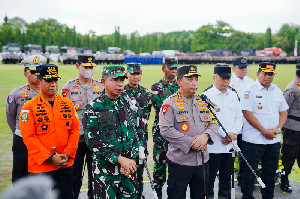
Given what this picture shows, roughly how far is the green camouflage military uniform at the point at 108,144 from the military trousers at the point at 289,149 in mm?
3344

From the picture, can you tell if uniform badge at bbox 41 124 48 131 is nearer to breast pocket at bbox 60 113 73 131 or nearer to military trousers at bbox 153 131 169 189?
breast pocket at bbox 60 113 73 131

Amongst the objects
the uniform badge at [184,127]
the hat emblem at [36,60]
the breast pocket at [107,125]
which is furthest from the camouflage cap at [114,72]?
the hat emblem at [36,60]

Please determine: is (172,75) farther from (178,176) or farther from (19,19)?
(19,19)

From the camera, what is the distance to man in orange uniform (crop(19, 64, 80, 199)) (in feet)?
10.8

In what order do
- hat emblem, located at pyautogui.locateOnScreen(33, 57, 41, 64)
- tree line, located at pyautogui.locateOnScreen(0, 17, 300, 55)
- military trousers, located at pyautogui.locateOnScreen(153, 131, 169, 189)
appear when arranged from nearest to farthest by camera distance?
hat emblem, located at pyautogui.locateOnScreen(33, 57, 41, 64) < military trousers, located at pyautogui.locateOnScreen(153, 131, 169, 189) < tree line, located at pyautogui.locateOnScreen(0, 17, 300, 55)

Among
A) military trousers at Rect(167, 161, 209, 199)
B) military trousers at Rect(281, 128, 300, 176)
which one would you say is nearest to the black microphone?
military trousers at Rect(167, 161, 209, 199)

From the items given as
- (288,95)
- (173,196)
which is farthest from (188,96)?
(288,95)

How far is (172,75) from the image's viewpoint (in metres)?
5.03

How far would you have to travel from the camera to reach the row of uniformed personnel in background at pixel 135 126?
3.08m

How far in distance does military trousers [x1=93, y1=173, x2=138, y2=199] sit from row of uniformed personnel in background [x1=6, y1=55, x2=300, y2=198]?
0.03 ft

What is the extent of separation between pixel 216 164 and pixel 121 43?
63.8 metres

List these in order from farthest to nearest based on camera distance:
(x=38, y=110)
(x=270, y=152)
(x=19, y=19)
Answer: (x=19, y=19), (x=270, y=152), (x=38, y=110)

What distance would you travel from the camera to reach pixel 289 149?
518cm

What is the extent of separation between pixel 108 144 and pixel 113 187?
0.45 m
